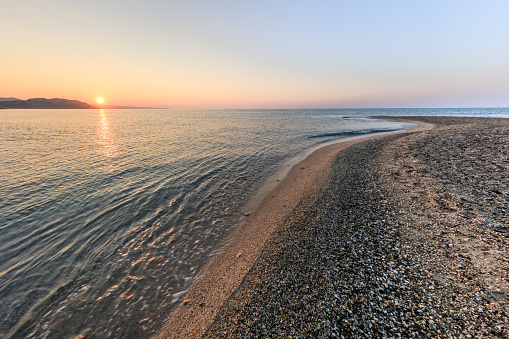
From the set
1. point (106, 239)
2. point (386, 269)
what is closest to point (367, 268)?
point (386, 269)

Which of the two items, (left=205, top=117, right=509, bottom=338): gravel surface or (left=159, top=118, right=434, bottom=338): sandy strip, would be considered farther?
(left=159, top=118, right=434, bottom=338): sandy strip

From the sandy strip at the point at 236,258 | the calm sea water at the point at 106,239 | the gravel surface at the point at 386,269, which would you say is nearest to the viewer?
the gravel surface at the point at 386,269

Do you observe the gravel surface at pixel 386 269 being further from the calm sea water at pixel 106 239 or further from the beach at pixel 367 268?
the calm sea water at pixel 106 239

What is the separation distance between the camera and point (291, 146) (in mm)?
29984

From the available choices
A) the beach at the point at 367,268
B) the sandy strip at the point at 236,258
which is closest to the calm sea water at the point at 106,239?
the sandy strip at the point at 236,258

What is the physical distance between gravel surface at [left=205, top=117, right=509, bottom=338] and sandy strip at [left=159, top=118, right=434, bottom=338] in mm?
469

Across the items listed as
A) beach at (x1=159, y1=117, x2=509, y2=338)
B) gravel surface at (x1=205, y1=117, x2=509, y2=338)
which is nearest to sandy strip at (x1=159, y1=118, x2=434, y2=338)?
beach at (x1=159, y1=117, x2=509, y2=338)

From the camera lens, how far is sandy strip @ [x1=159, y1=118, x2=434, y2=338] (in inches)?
213

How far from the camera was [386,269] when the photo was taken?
5.52 m

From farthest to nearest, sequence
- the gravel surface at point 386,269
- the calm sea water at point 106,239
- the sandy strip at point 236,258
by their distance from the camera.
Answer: the calm sea water at point 106,239 → the sandy strip at point 236,258 → the gravel surface at point 386,269

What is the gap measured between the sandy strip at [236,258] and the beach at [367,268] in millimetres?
44

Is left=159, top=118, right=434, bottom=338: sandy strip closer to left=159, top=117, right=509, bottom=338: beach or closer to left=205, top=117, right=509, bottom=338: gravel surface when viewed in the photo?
left=159, top=117, right=509, bottom=338: beach

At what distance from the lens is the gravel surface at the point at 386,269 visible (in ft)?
13.8

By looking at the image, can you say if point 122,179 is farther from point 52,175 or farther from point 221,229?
point 221,229
